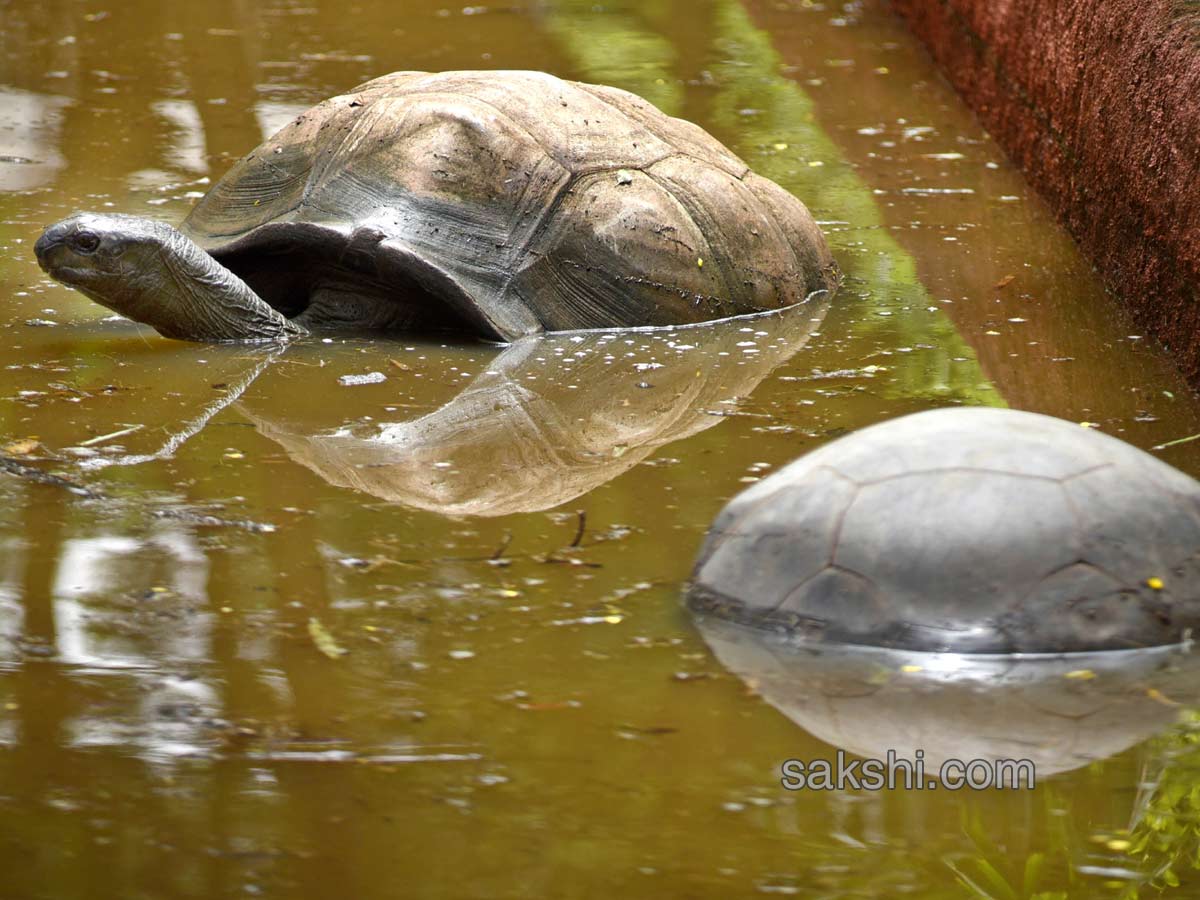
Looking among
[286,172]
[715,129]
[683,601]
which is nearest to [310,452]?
[683,601]

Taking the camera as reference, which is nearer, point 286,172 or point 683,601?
point 683,601

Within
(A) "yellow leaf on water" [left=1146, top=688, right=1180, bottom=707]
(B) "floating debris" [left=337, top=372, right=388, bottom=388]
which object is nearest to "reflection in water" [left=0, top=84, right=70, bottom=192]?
(B) "floating debris" [left=337, top=372, right=388, bottom=388]

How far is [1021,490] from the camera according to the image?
9.80 feet

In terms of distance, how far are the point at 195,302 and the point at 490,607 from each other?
235 centimetres

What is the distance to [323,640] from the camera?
3088mm

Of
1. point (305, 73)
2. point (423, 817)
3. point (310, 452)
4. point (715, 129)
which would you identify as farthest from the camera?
point (305, 73)

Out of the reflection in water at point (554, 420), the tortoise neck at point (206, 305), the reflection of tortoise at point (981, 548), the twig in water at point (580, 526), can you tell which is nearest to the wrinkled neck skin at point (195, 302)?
the tortoise neck at point (206, 305)

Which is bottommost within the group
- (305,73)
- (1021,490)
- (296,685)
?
(305,73)

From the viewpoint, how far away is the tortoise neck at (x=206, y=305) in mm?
5133

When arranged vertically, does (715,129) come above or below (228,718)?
below

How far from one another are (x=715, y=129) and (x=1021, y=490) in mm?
5441

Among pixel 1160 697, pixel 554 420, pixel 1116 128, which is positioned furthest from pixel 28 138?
pixel 1160 697

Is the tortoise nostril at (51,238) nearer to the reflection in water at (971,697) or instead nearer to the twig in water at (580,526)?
the twig in water at (580,526)

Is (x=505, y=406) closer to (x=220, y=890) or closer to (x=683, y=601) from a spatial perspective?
(x=683, y=601)
